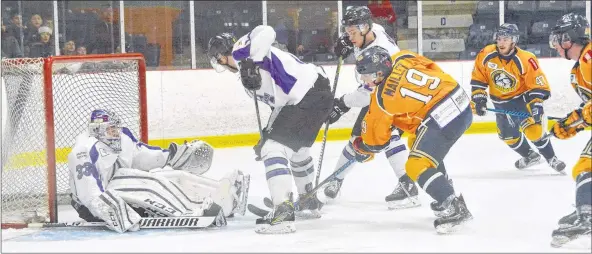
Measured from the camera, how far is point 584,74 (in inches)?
153

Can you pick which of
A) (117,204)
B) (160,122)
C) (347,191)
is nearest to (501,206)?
(347,191)

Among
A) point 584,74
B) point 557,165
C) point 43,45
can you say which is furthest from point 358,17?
point 43,45

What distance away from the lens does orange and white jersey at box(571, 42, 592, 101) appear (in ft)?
12.7

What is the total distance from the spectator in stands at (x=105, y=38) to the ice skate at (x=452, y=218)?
464 cm

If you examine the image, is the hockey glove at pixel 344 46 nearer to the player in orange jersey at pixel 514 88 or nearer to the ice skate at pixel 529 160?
the player in orange jersey at pixel 514 88

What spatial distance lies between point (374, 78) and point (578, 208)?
983mm

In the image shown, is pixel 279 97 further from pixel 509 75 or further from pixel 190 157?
pixel 509 75

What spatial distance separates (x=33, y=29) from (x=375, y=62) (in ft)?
15.2

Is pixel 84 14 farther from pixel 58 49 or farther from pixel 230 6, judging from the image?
pixel 230 6

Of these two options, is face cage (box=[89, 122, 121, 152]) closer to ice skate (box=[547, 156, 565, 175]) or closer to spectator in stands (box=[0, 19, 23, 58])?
ice skate (box=[547, 156, 565, 175])

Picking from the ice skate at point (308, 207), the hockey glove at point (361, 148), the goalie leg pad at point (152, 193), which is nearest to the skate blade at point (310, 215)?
the ice skate at point (308, 207)

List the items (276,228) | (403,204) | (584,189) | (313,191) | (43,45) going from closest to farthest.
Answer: (584,189) < (276,228) < (313,191) < (403,204) < (43,45)

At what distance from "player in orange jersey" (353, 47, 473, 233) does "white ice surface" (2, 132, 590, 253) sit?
7.3 inches

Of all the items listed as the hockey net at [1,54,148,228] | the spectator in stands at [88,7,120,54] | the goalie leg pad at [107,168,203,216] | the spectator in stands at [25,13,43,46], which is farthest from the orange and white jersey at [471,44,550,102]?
the spectator in stands at [25,13,43,46]
